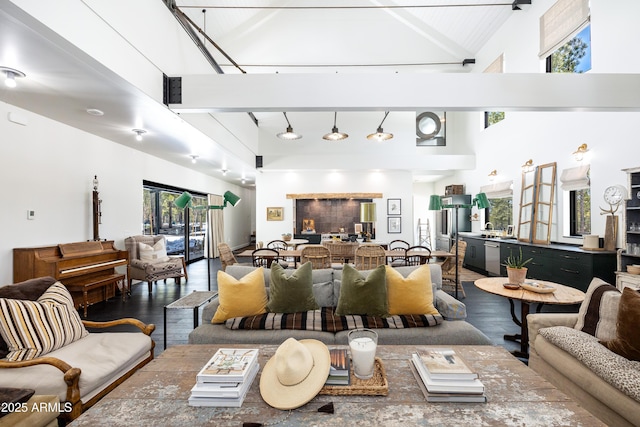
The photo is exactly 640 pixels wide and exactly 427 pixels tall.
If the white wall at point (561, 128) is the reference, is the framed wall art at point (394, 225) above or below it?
Result: below

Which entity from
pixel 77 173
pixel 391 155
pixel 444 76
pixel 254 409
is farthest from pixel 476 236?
pixel 77 173

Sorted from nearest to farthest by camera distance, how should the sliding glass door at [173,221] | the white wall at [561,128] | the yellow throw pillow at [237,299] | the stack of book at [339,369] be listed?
the stack of book at [339,369], the yellow throw pillow at [237,299], the white wall at [561,128], the sliding glass door at [173,221]

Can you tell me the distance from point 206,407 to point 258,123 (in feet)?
27.3

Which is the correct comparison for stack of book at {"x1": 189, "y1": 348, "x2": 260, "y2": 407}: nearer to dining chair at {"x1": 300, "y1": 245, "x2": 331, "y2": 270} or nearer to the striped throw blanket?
the striped throw blanket

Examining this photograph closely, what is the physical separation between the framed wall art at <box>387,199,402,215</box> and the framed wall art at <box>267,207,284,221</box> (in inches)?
126

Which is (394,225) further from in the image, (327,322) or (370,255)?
(327,322)

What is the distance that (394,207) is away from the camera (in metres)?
8.98

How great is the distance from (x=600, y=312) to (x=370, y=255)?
284cm

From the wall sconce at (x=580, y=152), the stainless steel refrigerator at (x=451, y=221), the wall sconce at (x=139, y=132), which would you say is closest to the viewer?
the wall sconce at (x=139, y=132)

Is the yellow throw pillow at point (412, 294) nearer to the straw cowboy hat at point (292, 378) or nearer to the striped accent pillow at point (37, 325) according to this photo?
the straw cowboy hat at point (292, 378)

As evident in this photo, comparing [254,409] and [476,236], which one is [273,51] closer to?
[476,236]

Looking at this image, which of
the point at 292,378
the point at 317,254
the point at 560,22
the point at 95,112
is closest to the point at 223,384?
the point at 292,378

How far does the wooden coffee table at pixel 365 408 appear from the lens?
3.65ft

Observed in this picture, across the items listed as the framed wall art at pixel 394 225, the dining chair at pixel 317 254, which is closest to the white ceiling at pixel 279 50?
the dining chair at pixel 317 254
